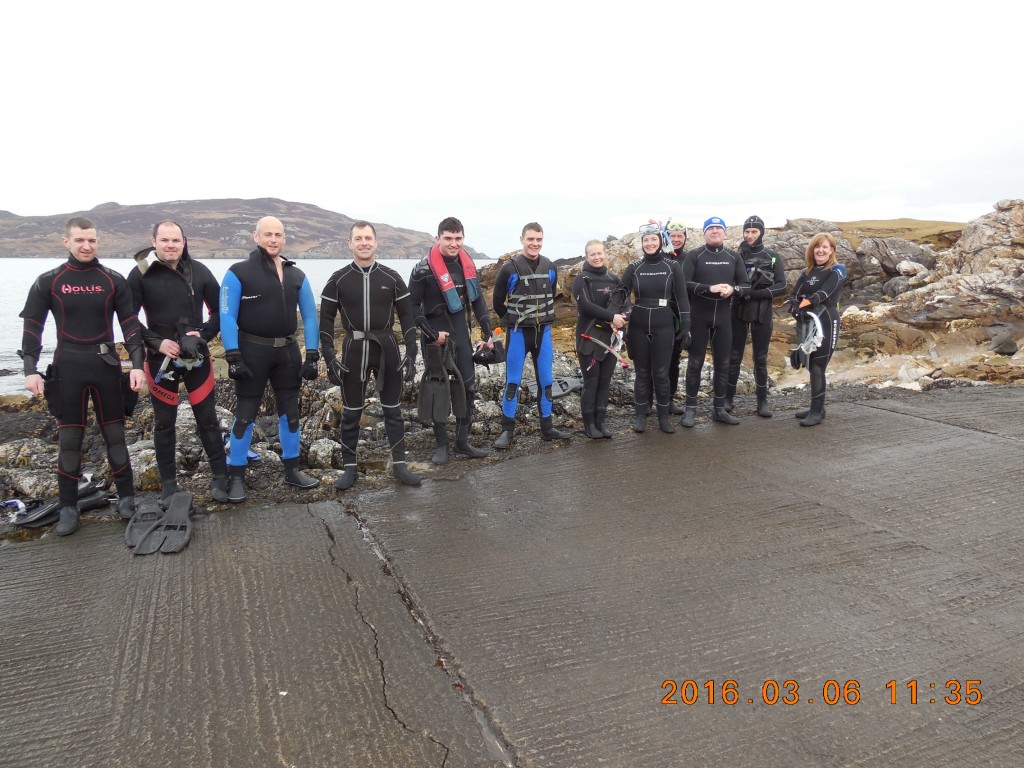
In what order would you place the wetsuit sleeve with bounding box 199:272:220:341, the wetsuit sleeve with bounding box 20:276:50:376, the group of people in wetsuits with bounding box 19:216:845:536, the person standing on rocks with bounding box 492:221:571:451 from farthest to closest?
the person standing on rocks with bounding box 492:221:571:451 → the wetsuit sleeve with bounding box 199:272:220:341 → the group of people in wetsuits with bounding box 19:216:845:536 → the wetsuit sleeve with bounding box 20:276:50:376

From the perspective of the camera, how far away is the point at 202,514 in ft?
13.8

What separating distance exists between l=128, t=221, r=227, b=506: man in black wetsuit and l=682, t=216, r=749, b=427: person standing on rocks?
14.5ft

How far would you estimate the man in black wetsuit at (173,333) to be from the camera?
166 inches

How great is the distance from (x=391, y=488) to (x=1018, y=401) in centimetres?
691

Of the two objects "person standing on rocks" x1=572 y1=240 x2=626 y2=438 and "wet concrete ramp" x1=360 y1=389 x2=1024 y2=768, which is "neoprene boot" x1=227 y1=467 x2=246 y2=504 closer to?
"wet concrete ramp" x1=360 y1=389 x2=1024 y2=768

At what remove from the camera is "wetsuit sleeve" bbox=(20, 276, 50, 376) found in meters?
3.85

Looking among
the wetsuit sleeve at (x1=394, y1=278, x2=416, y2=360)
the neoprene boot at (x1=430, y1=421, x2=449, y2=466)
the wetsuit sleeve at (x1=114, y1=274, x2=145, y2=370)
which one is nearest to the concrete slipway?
the neoprene boot at (x1=430, y1=421, x2=449, y2=466)

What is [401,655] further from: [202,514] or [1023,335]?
[1023,335]

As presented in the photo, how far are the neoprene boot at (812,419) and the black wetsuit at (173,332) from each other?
5448 millimetres

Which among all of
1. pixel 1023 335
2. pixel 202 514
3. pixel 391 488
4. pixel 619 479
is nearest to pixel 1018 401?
pixel 1023 335

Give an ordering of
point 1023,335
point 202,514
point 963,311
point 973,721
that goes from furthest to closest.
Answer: point 963,311, point 1023,335, point 202,514, point 973,721

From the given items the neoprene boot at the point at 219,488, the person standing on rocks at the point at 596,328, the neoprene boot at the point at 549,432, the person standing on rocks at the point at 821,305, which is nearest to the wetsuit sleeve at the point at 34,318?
the neoprene boot at the point at 219,488
